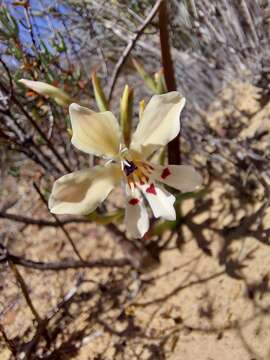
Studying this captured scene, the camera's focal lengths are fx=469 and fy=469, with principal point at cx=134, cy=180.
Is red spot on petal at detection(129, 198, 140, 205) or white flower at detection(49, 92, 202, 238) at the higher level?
white flower at detection(49, 92, 202, 238)

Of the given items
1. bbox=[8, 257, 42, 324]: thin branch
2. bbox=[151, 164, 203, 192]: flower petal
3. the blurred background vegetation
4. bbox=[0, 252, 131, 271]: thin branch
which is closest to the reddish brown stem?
the blurred background vegetation

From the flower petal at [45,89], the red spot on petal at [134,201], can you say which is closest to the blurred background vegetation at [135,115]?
the flower petal at [45,89]

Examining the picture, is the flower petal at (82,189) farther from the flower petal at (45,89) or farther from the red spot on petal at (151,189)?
the flower petal at (45,89)

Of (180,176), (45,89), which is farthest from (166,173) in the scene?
(45,89)

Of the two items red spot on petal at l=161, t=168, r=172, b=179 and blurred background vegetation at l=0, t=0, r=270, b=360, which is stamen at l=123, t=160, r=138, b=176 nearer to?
red spot on petal at l=161, t=168, r=172, b=179

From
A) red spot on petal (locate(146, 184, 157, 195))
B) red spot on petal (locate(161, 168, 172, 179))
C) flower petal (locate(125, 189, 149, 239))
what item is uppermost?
red spot on petal (locate(161, 168, 172, 179))

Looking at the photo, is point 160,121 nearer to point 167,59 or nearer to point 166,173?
point 166,173

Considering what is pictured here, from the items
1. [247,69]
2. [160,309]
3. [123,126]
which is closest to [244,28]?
[247,69]
